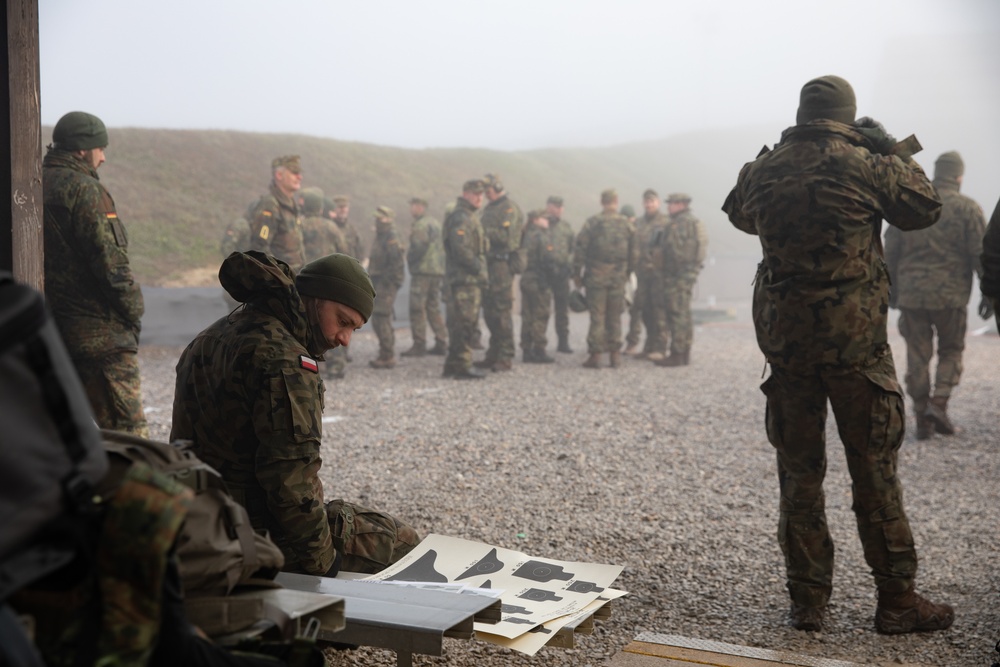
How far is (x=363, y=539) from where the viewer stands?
379cm

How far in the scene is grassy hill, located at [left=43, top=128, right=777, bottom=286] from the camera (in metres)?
23.9

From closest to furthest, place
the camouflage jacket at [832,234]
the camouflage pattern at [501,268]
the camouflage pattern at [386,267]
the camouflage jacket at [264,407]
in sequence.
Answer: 1. the camouflage jacket at [264,407]
2. the camouflage jacket at [832,234]
3. the camouflage pattern at [501,268]
4. the camouflage pattern at [386,267]

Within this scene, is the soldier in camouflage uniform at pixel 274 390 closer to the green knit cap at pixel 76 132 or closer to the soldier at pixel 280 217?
the green knit cap at pixel 76 132

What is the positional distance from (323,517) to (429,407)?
6965 millimetres

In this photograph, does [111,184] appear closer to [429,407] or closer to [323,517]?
[429,407]

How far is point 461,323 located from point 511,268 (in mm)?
1434

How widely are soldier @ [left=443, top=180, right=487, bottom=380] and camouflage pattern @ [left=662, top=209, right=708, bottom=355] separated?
3044mm

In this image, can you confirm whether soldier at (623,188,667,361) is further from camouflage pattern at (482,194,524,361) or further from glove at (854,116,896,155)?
glove at (854,116,896,155)

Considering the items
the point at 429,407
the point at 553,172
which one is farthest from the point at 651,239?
the point at 553,172

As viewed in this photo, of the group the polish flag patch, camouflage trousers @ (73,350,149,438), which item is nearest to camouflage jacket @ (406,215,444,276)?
camouflage trousers @ (73,350,149,438)

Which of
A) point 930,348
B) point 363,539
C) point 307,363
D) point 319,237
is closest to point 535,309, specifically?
point 319,237

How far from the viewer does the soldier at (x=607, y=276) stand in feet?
43.9

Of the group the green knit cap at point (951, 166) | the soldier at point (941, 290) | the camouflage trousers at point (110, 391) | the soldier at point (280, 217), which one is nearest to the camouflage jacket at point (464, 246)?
the soldier at point (280, 217)

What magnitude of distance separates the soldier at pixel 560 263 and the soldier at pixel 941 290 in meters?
6.28
